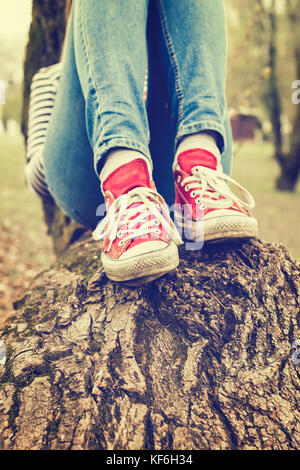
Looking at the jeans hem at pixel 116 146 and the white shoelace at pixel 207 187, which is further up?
the jeans hem at pixel 116 146

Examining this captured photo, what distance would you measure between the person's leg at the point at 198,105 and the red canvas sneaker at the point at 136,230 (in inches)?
5.8

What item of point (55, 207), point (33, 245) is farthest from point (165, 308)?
point (33, 245)

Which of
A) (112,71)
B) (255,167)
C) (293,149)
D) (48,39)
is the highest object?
(48,39)

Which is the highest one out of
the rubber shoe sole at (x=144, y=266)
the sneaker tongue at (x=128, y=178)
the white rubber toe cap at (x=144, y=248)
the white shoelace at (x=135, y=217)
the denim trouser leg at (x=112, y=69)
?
the denim trouser leg at (x=112, y=69)

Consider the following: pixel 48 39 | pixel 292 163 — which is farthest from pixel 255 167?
pixel 48 39

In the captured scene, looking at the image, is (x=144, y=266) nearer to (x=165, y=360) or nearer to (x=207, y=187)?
(x=165, y=360)

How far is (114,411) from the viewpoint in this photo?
854 millimetres

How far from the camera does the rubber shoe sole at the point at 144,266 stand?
1022 millimetres

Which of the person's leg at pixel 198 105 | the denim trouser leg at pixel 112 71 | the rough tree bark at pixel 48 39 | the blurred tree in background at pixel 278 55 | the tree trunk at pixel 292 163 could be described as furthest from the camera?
the blurred tree in background at pixel 278 55

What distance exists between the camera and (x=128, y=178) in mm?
1154

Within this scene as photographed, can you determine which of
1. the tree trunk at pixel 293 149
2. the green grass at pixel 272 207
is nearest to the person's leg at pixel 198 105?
the green grass at pixel 272 207

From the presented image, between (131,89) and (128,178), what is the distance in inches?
12.0

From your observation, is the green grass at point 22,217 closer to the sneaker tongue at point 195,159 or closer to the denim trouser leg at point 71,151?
the denim trouser leg at point 71,151

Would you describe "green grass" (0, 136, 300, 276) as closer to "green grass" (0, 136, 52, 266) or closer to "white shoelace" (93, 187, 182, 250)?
"green grass" (0, 136, 52, 266)
